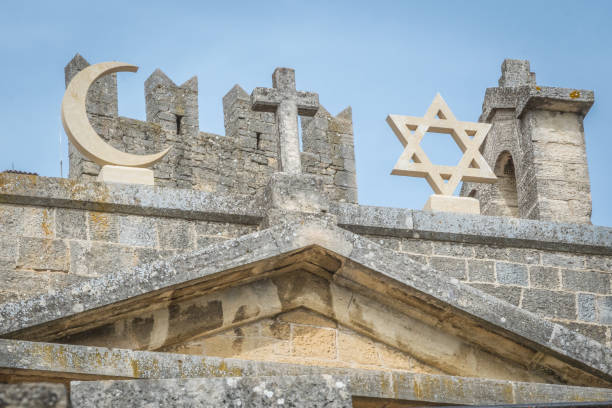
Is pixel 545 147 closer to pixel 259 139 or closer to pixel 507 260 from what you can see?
pixel 507 260

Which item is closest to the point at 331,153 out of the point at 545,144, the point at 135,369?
the point at 545,144

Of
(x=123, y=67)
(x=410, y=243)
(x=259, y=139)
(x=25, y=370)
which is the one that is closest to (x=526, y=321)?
(x=410, y=243)

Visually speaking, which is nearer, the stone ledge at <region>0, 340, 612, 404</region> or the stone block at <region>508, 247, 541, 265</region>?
the stone ledge at <region>0, 340, 612, 404</region>

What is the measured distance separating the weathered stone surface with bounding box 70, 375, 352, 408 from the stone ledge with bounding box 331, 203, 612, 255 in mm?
4420

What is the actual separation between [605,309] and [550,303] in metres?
0.45

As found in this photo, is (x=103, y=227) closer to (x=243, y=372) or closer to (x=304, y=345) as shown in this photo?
(x=304, y=345)

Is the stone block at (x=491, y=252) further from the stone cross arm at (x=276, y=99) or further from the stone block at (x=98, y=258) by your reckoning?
the stone block at (x=98, y=258)

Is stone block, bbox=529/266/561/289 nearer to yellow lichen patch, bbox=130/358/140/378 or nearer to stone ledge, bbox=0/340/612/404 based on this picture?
stone ledge, bbox=0/340/612/404

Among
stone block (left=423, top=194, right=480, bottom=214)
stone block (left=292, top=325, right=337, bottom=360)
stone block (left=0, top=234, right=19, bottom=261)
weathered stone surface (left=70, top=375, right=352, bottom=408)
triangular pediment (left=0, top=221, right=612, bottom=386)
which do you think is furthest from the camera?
stone block (left=423, top=194, right=480, bottom=214)

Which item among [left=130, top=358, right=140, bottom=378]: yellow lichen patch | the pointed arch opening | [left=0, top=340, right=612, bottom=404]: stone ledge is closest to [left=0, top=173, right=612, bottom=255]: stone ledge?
the pointed arch opening

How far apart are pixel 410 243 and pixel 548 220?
1509 millimetres

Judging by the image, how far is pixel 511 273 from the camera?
391 inches

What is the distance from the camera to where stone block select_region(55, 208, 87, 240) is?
895 centimetres

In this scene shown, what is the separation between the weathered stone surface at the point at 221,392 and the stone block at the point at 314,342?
277 centimetres
